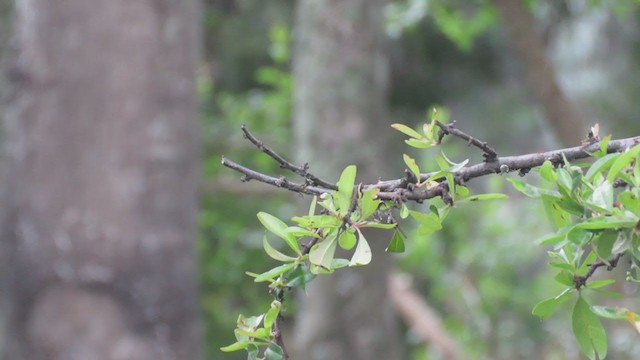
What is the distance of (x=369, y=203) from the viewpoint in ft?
2.69

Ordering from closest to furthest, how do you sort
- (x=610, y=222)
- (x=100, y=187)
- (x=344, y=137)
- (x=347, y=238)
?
1. (x=610, y=222)
2. (x=347, y=238)
3. (x=100, y=187)
4. (x=344, y=137)

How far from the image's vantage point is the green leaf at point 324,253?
0.82 meters

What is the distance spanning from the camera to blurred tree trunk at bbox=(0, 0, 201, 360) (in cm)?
273

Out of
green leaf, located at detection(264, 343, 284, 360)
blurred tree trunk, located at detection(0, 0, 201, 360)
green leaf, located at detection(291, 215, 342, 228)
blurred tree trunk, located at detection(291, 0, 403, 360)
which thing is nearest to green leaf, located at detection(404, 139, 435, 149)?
green leaf, located at detection(291, 215, 342, 228)

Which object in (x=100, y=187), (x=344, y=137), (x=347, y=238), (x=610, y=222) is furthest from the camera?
(x=344, y=137)

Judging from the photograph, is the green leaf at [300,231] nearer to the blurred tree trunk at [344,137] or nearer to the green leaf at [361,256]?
the green leaf at [361,256]

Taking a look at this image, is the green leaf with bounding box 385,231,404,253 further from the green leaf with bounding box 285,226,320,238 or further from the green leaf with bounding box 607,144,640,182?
the green leaf with bounding box 607,144,640,182

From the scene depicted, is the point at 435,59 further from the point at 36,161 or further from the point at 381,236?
the point at 36,161

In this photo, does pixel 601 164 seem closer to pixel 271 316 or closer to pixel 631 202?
pixel 631 202

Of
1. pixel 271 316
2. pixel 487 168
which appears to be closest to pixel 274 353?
pixel 271 316

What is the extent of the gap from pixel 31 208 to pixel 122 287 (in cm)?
38

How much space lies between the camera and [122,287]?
8.93 feet

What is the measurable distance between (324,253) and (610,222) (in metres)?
0.23

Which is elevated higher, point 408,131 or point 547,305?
point 408,131
